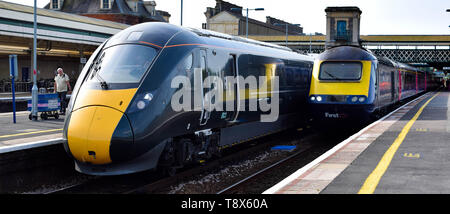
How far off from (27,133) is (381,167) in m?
9.19

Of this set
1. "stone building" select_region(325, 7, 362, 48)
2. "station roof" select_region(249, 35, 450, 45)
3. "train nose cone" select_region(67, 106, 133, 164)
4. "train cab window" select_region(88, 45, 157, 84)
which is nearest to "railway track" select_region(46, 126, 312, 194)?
"train nose cone" select_region(67, 106, 133, 164)

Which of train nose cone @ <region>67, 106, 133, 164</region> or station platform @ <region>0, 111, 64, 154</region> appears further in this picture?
station platform @ <region>0, 111, 64, 154</region>

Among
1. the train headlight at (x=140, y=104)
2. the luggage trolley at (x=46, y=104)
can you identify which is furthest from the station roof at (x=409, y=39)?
the train headlight at (x=140, y=104)

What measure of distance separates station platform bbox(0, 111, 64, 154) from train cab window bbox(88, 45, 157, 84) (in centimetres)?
202

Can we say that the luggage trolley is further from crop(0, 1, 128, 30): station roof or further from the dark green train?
crop(0, 1, 128, 30): station roof

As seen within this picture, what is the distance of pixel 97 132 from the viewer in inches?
344

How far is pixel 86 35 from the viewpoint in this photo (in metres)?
33.8

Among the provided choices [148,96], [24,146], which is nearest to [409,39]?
[148,96]

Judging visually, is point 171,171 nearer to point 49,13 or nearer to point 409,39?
point 49,13

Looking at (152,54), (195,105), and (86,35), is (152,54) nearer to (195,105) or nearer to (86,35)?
(195,105)

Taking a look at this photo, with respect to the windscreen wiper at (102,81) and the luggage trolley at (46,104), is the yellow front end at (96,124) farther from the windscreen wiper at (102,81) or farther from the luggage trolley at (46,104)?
the luggage trolley at (46,104)

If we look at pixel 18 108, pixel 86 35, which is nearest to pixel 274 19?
pixel 86 35

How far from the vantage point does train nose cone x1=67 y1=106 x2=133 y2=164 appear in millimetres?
8719
